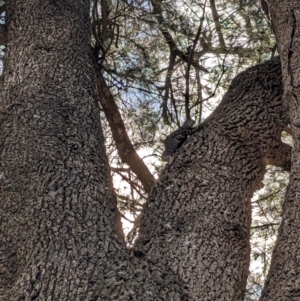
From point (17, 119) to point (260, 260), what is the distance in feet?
4.37

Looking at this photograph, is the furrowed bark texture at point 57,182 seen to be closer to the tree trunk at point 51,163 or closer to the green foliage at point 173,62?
the tree trunk at point 51,163

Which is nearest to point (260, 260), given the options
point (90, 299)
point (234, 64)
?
point (234, 64)

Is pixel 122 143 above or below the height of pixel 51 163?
above

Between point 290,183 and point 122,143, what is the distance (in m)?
1.14

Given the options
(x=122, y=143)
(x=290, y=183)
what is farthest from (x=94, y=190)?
(x=122, y=143)

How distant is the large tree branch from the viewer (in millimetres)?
2195

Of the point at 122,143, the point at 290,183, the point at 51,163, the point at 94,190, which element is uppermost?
the point at 122,143

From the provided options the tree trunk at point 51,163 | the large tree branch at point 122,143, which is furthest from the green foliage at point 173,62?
the tree trunk at point 51,163

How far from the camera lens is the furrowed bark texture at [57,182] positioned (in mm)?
993

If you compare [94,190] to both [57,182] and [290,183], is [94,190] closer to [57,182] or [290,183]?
[57,182]

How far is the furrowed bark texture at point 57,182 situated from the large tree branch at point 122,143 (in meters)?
0.51

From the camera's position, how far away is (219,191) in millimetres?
1254

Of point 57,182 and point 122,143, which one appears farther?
point 122,143

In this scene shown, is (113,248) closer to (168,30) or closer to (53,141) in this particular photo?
(53,141)
